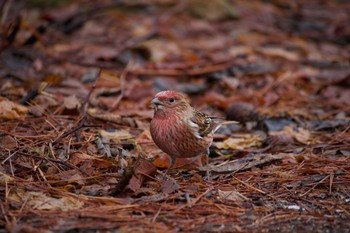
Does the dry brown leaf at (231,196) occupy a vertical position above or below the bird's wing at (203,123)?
below

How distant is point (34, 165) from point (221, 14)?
6.95 metres

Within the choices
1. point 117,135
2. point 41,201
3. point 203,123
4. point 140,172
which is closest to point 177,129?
point 203,123

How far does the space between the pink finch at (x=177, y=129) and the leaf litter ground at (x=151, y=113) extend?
22 centimetres

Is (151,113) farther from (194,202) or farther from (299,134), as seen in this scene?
(194,202)

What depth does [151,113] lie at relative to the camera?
21.3 ft

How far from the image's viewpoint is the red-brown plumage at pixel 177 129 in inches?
198

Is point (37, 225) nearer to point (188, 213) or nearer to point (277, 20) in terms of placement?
point (188, 213)

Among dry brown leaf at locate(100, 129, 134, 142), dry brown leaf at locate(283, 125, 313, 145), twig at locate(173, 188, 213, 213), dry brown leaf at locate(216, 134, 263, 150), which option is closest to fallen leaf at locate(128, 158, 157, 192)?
twig at locate(173, 188, 213, 213)

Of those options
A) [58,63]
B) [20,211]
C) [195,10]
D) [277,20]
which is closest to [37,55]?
[58,63]

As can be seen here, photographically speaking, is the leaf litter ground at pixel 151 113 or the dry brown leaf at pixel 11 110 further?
the dry brown leaf at pixel 11 110

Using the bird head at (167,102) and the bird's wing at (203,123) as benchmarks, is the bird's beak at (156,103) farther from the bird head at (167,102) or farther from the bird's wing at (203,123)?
the bird's wing at (203,123)

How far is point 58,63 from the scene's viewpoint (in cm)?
795

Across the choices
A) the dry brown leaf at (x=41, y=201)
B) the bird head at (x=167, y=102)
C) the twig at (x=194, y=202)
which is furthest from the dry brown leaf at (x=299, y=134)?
the dry brown leaf at (x=41, y=201)

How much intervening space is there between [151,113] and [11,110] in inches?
65.1
